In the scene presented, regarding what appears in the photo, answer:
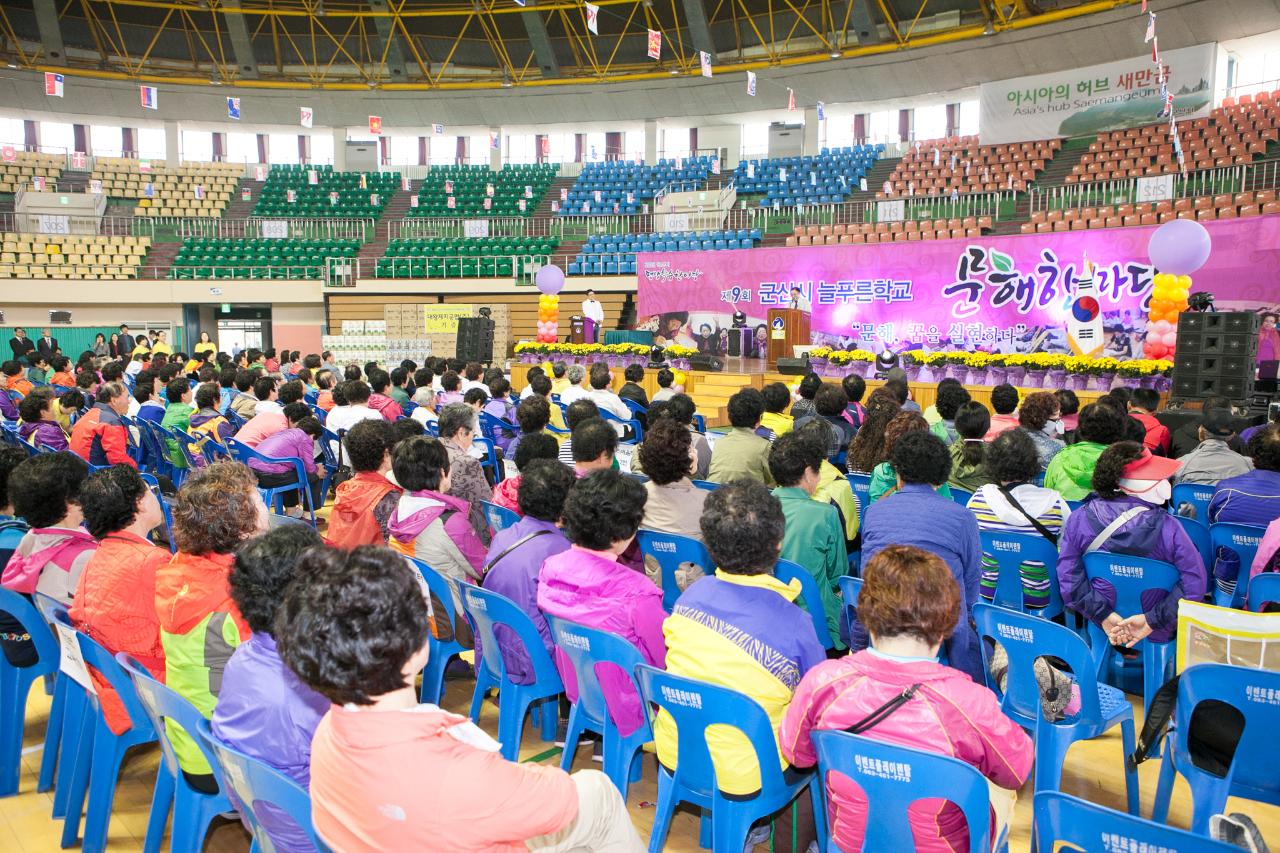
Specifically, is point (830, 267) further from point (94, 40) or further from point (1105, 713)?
point (94, 40)

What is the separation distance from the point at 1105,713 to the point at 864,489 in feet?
7.56

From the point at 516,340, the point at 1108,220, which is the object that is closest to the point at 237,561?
the point at 1108,220

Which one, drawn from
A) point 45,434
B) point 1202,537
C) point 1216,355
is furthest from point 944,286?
point 45,434

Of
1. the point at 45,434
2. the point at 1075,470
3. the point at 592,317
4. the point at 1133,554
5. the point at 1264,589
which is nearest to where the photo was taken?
the point at 1264,589

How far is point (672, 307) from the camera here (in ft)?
57.8

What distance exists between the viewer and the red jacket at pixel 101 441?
21.4 ft

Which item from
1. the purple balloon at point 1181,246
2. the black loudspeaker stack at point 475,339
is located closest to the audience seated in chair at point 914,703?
the purple balloon at point 1181,246

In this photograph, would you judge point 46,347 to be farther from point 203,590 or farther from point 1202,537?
point 1202,537

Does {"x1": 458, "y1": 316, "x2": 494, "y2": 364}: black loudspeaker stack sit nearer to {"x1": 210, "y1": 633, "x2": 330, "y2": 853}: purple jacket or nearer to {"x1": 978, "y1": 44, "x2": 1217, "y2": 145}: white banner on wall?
{"x1": 978, "y1": 44, "x2": 1217, "y2": 145}: white banner on wall

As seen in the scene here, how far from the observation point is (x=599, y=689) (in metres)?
2.68

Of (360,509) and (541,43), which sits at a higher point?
(541,43)

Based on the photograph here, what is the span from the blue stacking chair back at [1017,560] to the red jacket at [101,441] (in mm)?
5937

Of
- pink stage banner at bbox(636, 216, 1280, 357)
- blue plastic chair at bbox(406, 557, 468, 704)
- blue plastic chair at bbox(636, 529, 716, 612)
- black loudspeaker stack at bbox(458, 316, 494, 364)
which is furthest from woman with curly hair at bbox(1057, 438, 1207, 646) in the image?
black loudspeaker stack at bbox(458, 316, 494, 364)

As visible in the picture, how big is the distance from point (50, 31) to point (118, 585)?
2781 cm
